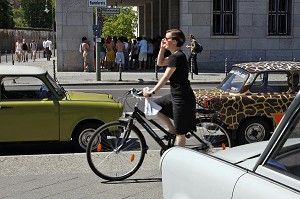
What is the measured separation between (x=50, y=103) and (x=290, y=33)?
22.2 m

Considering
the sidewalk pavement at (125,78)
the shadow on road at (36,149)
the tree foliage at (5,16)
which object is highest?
the tree foliage at (5,16)

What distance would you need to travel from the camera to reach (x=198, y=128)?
260 inches

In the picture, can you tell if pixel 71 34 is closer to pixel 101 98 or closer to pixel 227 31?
pixel 227 31

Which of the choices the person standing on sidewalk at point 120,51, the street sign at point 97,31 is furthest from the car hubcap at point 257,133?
the person standing on sidewalk at point 120,51

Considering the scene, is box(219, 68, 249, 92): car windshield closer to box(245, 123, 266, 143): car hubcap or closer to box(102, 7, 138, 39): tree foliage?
box(245, 123, 266, 143): car hubcap

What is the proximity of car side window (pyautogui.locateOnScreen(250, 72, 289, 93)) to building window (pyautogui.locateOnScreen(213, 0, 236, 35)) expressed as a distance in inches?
743

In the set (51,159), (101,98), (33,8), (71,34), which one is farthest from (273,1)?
(33,8)

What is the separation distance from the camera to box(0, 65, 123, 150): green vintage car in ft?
26.1

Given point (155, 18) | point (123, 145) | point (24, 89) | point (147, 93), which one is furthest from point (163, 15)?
point (147, 93)

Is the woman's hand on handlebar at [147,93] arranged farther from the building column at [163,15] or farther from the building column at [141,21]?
the building column at [141,21]

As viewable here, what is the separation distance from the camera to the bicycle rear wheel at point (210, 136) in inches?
253

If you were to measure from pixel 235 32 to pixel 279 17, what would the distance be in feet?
8.93

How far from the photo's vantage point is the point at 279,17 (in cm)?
2803

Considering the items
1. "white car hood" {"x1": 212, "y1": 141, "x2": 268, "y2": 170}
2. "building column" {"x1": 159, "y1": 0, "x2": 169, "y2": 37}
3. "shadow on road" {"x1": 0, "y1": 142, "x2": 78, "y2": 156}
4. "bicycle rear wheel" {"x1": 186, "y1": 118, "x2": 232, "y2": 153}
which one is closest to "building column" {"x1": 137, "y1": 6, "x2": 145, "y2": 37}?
"building column" {"x1": 159, "y1": 0, "x2": 169, "y2": 37}
